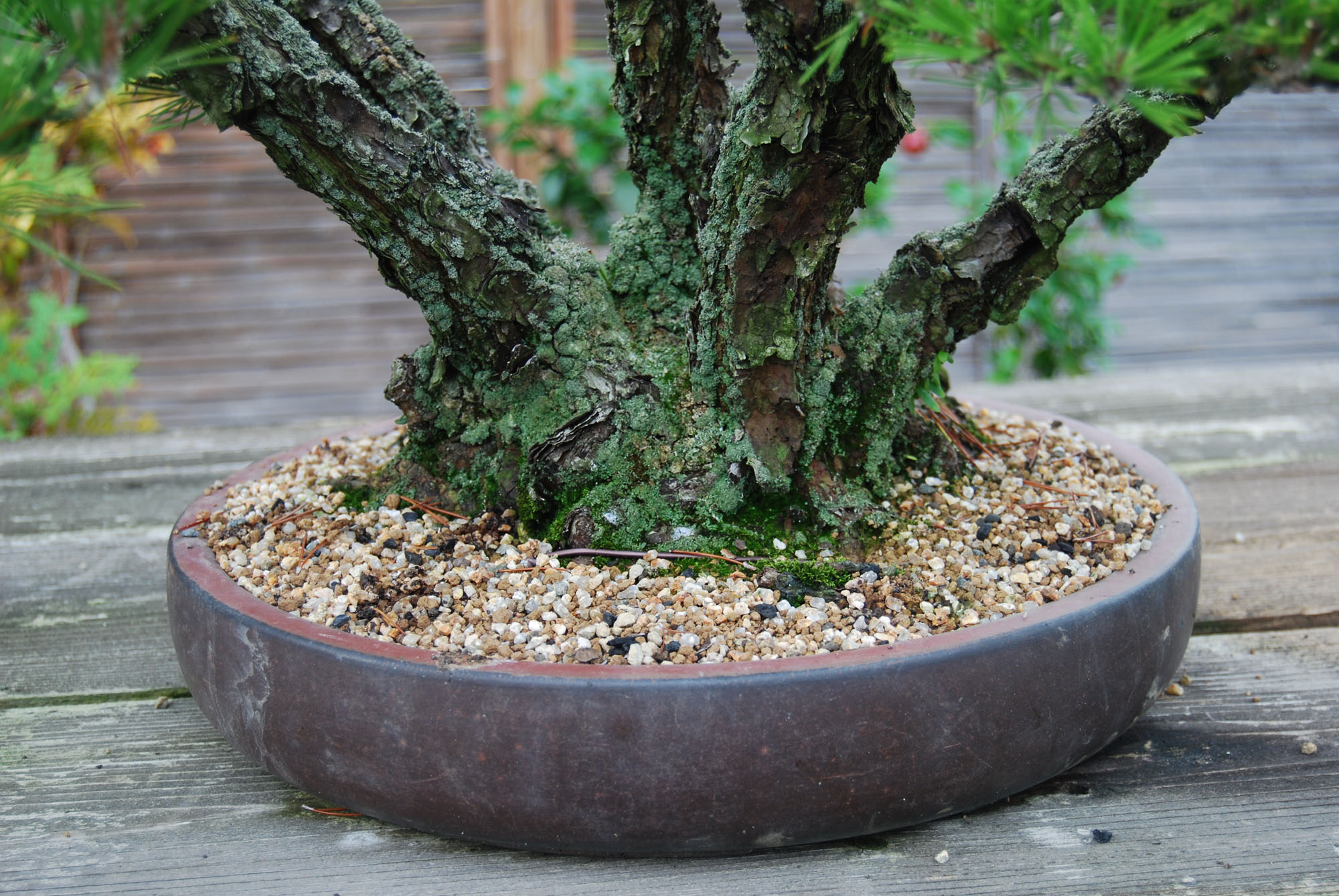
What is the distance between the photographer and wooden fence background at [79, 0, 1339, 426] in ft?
9.55

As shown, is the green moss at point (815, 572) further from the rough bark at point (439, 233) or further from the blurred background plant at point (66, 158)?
Answer: the blurred background plant at point (66, 158)

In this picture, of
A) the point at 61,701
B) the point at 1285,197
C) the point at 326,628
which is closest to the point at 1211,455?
the point at 326,628

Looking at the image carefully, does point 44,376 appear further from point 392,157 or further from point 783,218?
point 783,218

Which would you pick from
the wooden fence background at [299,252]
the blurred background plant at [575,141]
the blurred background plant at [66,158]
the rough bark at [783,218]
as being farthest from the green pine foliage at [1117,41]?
the wooden fence background at [299,252]

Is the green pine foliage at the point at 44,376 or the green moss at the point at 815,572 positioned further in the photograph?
→ the green pine foliage at the point at 44,376

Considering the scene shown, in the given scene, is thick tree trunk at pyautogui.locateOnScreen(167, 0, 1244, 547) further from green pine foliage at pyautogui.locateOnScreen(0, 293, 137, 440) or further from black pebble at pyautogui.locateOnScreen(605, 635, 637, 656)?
green pine foliage at pyautogui.locateOnScreen(0, 293, 137, 440)

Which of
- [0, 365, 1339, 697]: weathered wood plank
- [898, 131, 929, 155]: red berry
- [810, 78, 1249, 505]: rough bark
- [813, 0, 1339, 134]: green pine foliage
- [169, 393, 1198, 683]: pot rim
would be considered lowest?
[0, 365, 1339, 697]: weathered wood plank

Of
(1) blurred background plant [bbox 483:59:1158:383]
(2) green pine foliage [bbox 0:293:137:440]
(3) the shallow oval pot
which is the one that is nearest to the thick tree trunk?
(3) the shallow oval pot

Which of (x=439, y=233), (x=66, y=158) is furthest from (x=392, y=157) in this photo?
(x=66, y=158)

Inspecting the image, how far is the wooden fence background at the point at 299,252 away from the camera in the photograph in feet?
9.55

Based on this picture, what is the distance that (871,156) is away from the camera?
0.77 metres

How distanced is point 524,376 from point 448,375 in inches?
4.0

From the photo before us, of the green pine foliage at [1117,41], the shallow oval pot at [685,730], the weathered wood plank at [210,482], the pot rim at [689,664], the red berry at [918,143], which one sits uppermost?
the green pine foliage at [1117,41]

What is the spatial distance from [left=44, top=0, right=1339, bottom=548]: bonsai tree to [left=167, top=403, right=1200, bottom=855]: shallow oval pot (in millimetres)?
238
